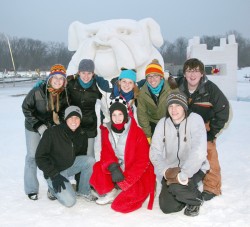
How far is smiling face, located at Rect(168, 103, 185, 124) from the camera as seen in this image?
3074 mm

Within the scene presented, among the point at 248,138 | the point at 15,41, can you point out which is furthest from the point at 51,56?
the point at 248,138

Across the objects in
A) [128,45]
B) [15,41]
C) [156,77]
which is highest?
[15,41]

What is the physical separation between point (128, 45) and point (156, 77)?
51.5 inches

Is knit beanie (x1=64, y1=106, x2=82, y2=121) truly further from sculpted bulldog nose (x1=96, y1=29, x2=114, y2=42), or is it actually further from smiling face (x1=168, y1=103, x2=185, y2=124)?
sculpted bulldog nose (x1=96, y1=29, x2=114, y2=42)

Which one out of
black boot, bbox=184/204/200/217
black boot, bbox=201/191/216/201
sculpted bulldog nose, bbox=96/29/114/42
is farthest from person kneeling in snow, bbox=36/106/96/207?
sculpted bulldog nose, bbox=96/29/114/42

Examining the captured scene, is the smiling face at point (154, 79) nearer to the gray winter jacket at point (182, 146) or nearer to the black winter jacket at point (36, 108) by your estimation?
the gray winter jacket at point (182, 146)

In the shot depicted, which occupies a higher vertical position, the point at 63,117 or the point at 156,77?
the point at 156,77

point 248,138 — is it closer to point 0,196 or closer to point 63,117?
point 63,117

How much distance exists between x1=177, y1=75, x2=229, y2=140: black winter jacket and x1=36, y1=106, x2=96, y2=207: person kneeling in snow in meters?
1.21

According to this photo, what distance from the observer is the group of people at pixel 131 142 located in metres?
3.07

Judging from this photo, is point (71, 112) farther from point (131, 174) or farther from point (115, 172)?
point (131, 174)

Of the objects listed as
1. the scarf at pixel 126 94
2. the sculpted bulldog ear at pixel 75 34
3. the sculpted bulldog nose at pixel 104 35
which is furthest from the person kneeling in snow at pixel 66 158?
the sculpted bulldog ear at pixel 75 34

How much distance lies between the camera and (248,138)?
6.34 m

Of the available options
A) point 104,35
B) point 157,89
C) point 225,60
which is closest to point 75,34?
point 104,35
